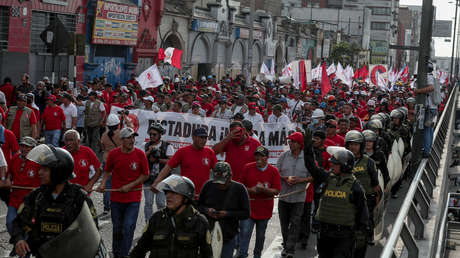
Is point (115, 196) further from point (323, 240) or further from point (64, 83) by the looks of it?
point (64, 83)

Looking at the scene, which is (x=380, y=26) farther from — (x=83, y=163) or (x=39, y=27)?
(x=83, y=163)

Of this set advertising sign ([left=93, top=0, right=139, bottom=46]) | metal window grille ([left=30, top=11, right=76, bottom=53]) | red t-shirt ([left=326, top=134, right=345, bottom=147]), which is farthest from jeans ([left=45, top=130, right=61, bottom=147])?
advertising sign ([left=93, top=0, right=139, bottom=46])

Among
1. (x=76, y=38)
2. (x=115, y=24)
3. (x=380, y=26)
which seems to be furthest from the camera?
(x=380, y=26)

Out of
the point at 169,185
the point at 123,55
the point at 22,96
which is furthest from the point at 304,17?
the point at 169,185

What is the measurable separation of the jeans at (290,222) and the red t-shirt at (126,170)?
6.38 ft

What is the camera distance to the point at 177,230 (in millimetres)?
5992

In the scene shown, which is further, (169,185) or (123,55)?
(123,55)

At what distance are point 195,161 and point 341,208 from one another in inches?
84.2

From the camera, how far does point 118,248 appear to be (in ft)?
30.9

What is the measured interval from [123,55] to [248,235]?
29.3 m

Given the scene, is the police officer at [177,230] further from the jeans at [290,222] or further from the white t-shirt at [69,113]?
the white t-shirt at [69,113]

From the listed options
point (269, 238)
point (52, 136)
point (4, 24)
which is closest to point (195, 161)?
point (269, 238)

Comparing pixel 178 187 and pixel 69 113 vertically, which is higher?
pixel 178 187

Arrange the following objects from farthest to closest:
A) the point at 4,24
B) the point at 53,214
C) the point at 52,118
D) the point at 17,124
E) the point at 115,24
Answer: the point at 115,24 < the point at 4,24 < the point at 52,118 < the point at 17,124 < the point at 53,214
